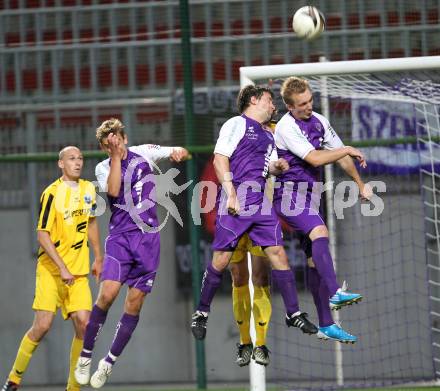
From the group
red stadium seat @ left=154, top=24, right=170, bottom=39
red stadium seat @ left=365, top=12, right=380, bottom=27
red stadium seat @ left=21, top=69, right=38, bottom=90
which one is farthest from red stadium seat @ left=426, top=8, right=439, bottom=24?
red stadium seat @ left=21, top=69, right=38, bottom=90

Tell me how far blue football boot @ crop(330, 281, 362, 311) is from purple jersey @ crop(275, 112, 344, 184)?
2.76 feet

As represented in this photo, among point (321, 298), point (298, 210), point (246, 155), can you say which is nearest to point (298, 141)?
point (246, 155)

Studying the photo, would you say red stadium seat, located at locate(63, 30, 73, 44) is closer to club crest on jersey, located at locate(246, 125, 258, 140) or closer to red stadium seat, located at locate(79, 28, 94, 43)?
red stadium seat, located at locate(79, 28, 94, 43)

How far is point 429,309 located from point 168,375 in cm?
258

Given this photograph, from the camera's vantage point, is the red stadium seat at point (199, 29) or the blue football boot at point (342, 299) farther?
the red stadium seat at point (199, 29)

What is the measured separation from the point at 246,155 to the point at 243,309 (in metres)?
1.27

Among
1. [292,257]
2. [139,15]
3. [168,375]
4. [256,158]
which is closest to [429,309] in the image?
[292,257]

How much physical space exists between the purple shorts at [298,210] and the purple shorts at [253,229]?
0.17 meters

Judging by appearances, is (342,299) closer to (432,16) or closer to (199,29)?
(432,16)

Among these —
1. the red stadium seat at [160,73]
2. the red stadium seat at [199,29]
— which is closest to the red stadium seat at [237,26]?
the red stadium seat at [199,29]

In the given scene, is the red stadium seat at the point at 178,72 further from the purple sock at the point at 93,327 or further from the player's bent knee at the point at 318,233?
the player's bent knee at the point at 318,233

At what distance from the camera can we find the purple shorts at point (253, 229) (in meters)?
7.51

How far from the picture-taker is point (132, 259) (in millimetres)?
8047

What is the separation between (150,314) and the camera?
10.6 metres
